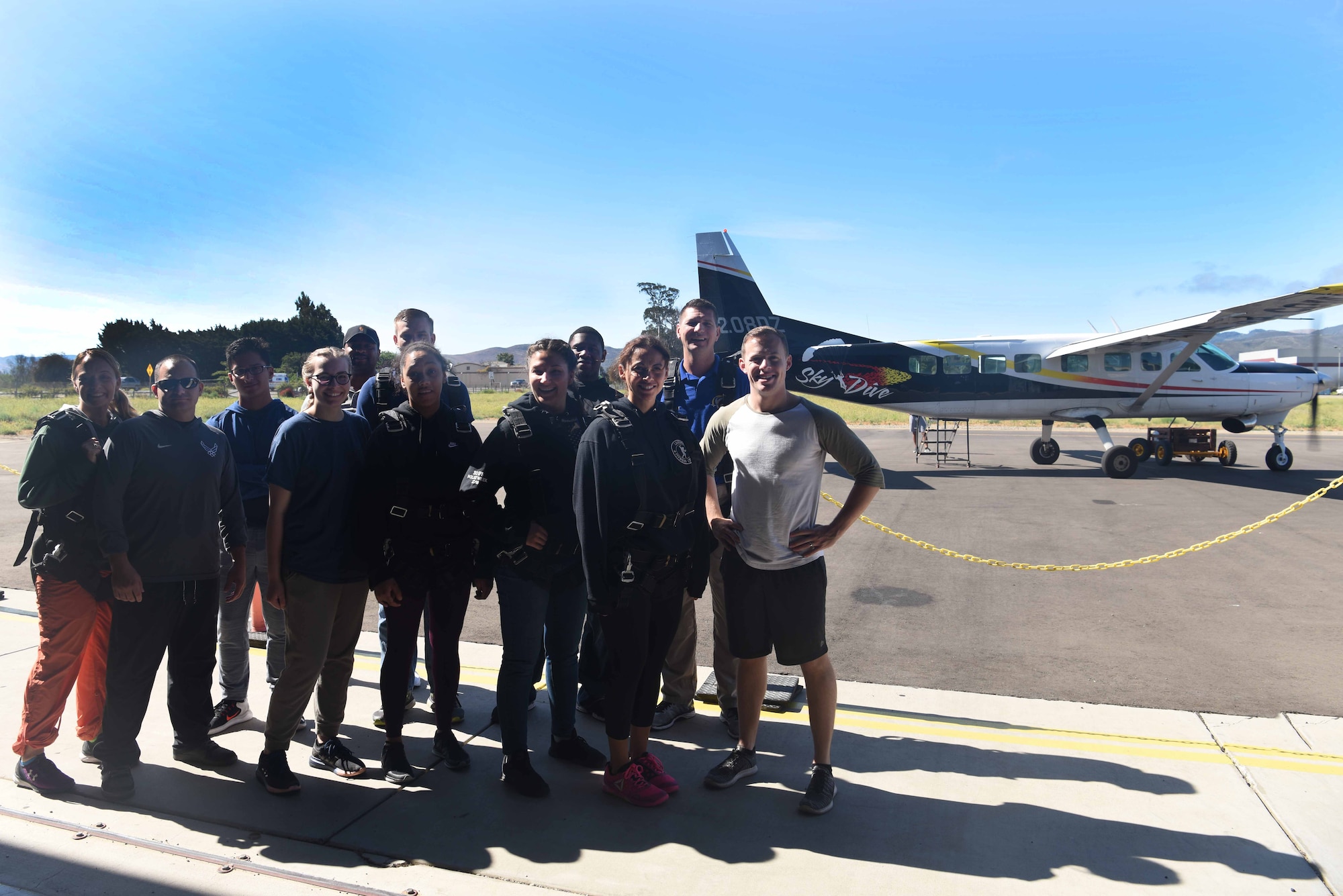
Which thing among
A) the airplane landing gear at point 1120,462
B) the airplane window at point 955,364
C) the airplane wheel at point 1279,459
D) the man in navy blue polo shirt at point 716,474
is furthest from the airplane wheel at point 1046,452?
the man in navy blue polo shirt at point 716,474

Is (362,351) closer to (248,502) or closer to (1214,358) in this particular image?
(248,502)

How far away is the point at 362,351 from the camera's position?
16.1 ft

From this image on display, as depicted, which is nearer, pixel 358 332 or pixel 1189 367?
pixel 358 332

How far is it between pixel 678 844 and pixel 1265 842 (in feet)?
7.64

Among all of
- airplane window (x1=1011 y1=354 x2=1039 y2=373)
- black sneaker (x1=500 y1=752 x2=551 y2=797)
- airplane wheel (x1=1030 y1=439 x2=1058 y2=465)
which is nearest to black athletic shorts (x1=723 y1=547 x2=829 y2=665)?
black sneaker (x1=500 y1=752 x2=551 y2=797)

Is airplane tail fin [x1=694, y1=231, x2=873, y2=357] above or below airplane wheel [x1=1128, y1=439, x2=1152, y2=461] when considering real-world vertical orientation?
above

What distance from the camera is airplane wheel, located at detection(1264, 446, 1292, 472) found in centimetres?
1571

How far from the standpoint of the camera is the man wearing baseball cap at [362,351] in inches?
192

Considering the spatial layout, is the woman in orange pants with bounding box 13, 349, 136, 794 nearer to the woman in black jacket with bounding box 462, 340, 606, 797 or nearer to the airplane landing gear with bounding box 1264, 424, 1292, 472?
the woman in black jacket with bounding box 462, 340, 606, 797

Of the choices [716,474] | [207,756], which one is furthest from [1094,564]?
[207,756]

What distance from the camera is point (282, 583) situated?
11.2 ft

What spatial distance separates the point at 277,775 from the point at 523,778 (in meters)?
1.13

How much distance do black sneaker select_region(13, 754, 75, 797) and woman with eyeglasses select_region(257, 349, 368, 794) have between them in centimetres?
84

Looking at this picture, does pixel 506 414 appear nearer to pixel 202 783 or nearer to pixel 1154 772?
pixel 202 783
